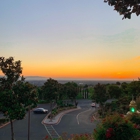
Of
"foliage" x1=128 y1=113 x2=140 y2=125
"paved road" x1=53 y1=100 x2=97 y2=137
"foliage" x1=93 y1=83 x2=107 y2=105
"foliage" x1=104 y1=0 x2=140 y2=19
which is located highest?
"foliage" x1=104 y1=0 x2=140 y2=19

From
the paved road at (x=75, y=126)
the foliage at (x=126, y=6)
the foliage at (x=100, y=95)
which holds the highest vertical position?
the foliage at (x=126, y=6)

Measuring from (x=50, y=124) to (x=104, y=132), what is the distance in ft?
64.7

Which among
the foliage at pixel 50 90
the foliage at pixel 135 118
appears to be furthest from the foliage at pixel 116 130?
the foliage at pixel 50 90

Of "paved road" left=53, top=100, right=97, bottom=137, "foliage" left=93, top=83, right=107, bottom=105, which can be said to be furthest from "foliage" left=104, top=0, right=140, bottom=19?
"foliage" left=93, top=83, right=107, bottom=105

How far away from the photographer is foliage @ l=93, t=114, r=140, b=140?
6.90 m

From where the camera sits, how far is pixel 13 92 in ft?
45.5

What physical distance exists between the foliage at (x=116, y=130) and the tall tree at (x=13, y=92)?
24.5 feet

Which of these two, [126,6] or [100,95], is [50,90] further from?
[126,6]

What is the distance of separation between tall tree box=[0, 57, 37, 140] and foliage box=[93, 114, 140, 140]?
24.5ft

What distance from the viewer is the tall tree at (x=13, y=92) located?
13.4 meters

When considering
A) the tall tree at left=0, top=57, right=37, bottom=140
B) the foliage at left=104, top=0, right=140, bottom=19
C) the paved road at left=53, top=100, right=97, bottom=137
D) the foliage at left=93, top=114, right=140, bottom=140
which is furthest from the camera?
the paved road at left=53, top=100, right=97, bottom=137

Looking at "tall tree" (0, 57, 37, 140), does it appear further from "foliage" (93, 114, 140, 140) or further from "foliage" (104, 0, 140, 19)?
"foliage" (104, 0, 140, 19)

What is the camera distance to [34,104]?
14.6m

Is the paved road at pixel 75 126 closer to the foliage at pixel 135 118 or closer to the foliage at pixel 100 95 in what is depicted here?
the foliage at pixel 100 95
